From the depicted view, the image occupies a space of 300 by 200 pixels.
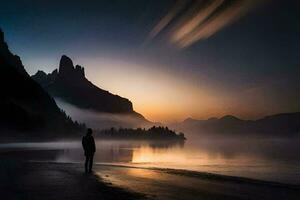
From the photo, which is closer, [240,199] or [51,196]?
[51,196]

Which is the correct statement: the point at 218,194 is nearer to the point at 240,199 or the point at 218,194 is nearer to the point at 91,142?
the point at 240,199

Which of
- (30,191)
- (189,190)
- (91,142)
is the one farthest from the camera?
(91,142)

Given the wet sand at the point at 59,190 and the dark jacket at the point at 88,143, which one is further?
the dark jacket at the point at 88,143

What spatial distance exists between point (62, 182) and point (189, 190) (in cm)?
822

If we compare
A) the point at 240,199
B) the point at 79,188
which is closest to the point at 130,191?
the point at 79,188

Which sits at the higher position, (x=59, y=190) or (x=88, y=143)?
(x=88, y=143)

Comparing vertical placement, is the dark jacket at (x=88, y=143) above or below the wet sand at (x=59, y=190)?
above

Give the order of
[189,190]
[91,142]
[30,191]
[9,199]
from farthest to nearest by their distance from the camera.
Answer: [91,142]
[189,190]
[30,191]
[9,199]

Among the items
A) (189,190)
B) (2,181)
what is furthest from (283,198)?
(2,181)

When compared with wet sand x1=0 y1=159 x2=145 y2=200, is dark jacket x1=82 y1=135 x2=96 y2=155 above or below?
above

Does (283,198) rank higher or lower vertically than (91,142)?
lower

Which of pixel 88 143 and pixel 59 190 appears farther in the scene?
pixel 88 143

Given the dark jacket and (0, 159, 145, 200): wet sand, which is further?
the dark jacket

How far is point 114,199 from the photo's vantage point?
20.1 meters
